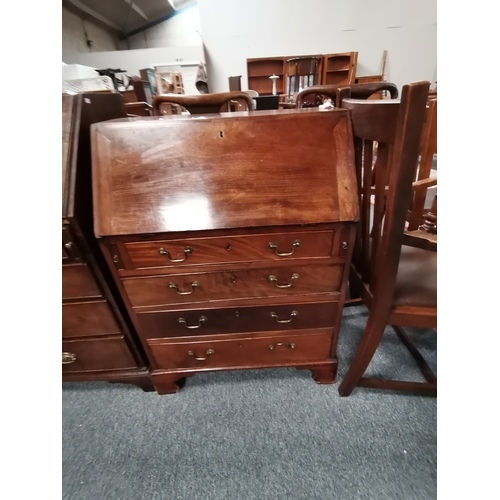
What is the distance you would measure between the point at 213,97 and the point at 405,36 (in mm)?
5171

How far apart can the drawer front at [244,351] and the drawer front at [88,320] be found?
0.55 ft

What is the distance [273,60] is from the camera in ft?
14.6

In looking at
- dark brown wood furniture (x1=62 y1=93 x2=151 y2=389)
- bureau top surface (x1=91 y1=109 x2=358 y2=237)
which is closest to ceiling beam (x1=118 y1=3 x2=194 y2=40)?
dark brown wood furniture (x1=62 y1=93 x2=151 y2=389)

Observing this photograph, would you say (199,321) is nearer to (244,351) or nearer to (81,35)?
(244,351)

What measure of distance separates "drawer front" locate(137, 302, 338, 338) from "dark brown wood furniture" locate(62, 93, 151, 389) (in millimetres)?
135

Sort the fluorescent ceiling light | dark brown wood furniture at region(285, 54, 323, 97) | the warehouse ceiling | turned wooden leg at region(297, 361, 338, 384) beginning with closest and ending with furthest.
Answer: turned wooden leg at region(297, 361, 338, 384), dark brown wood furniture at region(285, 54, 323, 97), the warehouse ceiling, the fluorescent ceiling light

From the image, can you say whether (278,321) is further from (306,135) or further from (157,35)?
(157,35)

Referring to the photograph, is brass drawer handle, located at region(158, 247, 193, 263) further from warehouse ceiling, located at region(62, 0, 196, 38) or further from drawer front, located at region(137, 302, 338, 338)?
warehouse ceiling, located at region(62, 0, 196, 38)

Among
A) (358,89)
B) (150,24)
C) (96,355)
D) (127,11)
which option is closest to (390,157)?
(358,89)

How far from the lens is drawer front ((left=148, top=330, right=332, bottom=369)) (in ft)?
3.28

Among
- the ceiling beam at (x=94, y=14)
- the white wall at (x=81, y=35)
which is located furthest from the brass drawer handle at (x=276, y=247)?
the ceiling beam at (x=94, y=14)

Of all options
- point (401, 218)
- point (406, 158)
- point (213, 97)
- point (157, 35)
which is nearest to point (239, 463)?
point (401, 218)

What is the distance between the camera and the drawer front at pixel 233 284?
830 mm

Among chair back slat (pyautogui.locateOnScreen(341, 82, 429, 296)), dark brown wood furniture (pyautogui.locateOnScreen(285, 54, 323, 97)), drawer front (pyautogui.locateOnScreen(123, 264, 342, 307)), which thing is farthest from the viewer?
dark brown wood furniture (pyautogui.locateOnScreen(285, 54, 323, 97))
